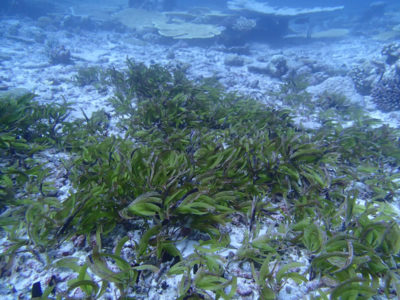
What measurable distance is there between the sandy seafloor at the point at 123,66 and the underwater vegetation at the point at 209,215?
0.30ft

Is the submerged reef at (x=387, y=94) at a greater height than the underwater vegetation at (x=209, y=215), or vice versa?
the submerged reef at (x=387, y=94)

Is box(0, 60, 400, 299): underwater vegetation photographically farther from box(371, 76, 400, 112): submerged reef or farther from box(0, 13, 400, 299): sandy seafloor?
box(371, 76, 400, 112): submerged reef

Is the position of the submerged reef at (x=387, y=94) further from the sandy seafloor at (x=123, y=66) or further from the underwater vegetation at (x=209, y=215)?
the underwater vegetation at (x=209, y=215)

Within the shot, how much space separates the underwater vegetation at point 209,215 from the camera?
1535mm

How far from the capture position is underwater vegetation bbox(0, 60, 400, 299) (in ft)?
5.04

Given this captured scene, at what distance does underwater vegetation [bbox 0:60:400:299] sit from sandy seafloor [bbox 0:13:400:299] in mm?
90

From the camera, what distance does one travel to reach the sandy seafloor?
1623mm

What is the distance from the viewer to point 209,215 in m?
1.89

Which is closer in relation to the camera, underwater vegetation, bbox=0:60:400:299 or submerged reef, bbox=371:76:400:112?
underwater vegetation, bbox=0:60:400:299

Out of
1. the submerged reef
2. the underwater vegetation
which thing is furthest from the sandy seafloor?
the submerged reef

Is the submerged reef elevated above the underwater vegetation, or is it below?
above

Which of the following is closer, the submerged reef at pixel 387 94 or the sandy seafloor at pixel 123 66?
the sandy seafloor at pixel 123 66

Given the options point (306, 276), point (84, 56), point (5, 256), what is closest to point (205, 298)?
point (306, 276)

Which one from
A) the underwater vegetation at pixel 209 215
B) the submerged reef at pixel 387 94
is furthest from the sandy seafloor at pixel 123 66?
the submerged reef at pixel 387 94
